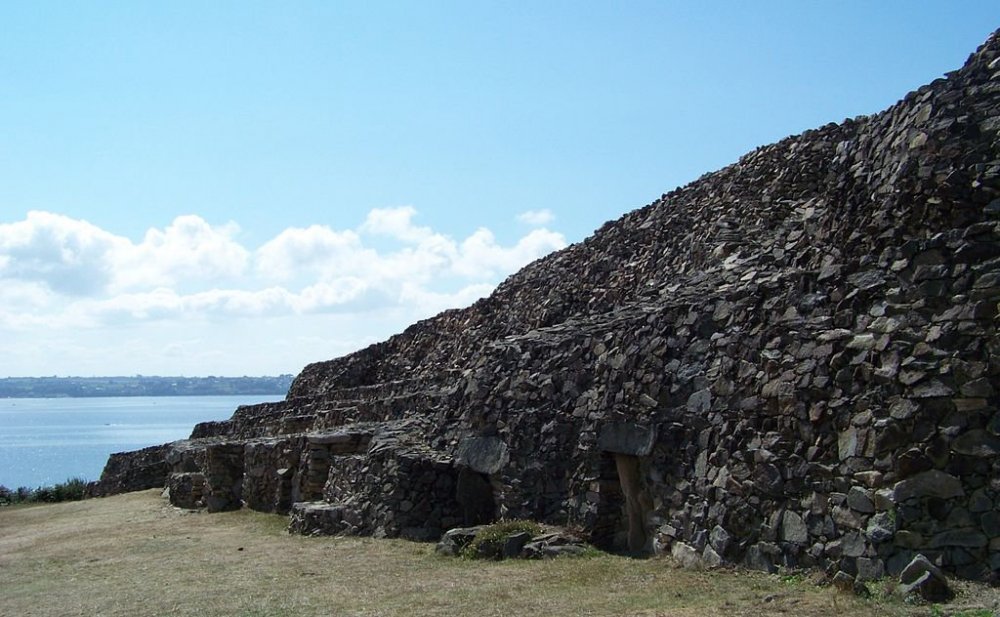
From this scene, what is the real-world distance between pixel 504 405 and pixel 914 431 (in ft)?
26.3

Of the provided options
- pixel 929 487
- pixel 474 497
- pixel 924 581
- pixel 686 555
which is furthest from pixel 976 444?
pixel 474 497

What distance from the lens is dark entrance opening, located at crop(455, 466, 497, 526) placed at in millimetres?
16344

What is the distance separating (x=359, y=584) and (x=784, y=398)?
218 inches

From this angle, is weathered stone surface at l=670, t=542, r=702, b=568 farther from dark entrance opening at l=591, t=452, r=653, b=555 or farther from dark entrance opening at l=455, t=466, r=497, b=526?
dark entrance opening at l=455, t=466, r=497, b=526

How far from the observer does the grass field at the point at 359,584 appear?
959 centimetres

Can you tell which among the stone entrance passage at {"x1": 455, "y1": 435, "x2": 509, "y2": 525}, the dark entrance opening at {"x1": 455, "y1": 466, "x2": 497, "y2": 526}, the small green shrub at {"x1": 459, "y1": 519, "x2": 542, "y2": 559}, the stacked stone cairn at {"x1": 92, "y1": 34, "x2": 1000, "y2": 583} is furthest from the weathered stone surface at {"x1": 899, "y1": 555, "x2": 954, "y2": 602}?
the dark entrance opening at {"x1": 455, "y1": 466, "x2": 497, "y2": 526}

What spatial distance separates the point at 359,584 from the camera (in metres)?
12.4

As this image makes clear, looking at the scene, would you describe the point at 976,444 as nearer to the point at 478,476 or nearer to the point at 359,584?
the point at 359,584

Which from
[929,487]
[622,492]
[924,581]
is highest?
[929,487]

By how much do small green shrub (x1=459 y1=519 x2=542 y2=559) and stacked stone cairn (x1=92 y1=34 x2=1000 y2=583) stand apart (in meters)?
0.72

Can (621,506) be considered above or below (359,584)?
above

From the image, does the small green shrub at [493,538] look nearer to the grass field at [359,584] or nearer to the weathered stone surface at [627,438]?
the grass field at [359,584]

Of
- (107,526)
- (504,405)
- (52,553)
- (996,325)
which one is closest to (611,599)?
(996,325)

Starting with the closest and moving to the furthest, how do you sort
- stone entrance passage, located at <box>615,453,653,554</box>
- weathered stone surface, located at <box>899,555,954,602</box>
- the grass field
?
weathered stone surface, located at <box>899,555,954,602</box>, the grass field, stone entrance passage, located at <box>615,453,653,554</box>
